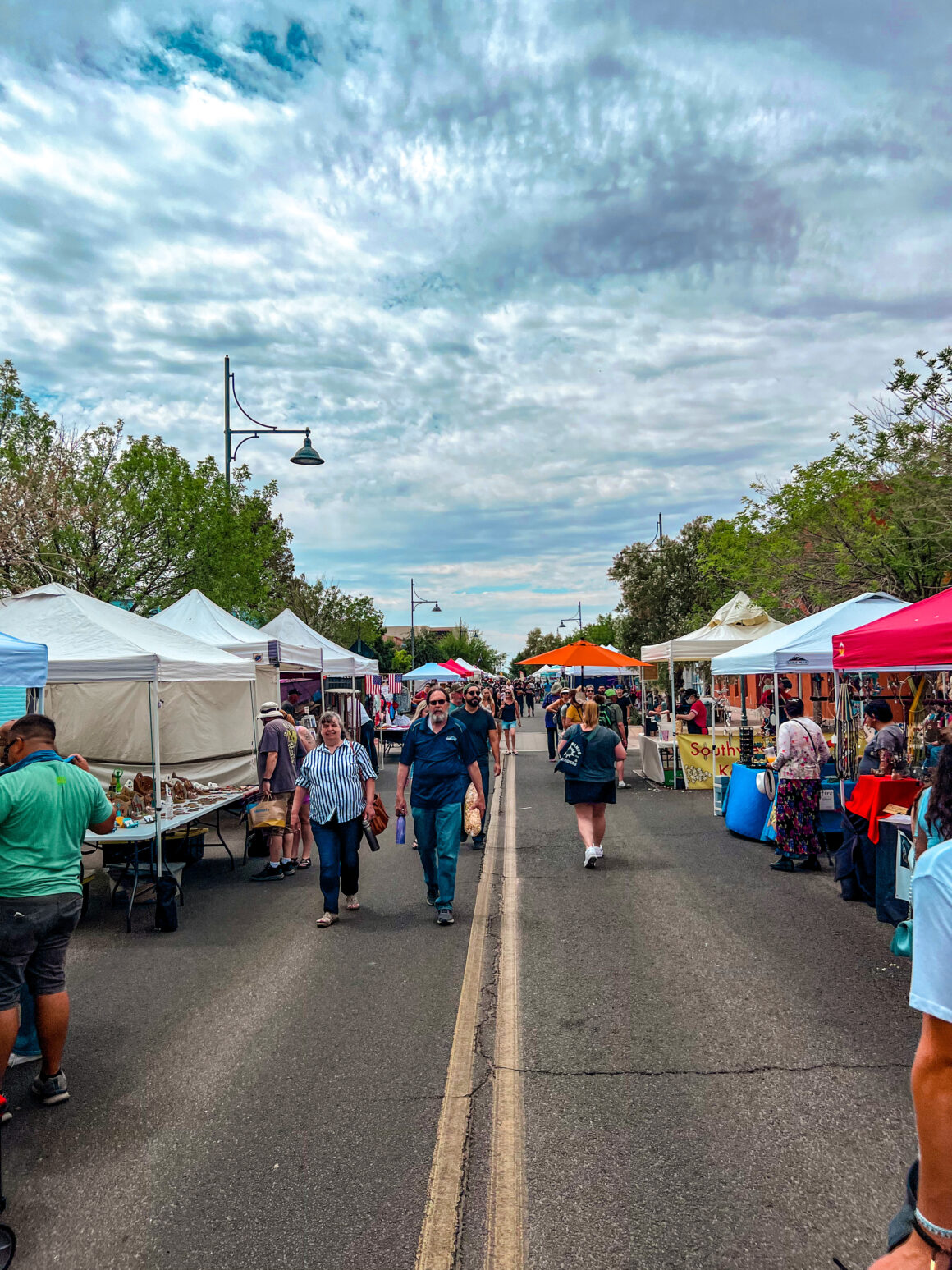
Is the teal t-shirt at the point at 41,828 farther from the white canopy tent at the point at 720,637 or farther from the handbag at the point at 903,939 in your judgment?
the white canopy tent at the point at 720,637

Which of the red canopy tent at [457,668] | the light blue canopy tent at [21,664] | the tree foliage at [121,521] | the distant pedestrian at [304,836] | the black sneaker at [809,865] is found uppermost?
the tree foliage at [121,521]

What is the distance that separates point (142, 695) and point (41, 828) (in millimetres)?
10806

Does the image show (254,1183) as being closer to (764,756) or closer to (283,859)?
(283,859)

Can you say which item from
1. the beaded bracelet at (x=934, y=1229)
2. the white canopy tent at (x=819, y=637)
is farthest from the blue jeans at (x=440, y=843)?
the white canopy tent at (x=819, y=637)

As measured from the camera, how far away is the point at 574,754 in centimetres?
900

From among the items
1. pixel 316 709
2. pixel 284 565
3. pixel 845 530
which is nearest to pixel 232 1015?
pixel 316 709

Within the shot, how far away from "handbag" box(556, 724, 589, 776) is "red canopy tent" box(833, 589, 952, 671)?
2.75 meters

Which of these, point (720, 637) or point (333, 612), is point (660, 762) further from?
point (333, 612)

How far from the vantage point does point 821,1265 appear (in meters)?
2.65

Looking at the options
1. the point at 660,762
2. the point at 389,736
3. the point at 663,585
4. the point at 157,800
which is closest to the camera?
the point at 157,800

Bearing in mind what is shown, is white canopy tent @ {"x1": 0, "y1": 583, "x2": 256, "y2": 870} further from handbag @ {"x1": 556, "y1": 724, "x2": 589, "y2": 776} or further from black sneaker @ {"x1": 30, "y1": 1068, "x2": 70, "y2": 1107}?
black sneaker @ {"x1": 30, "y1": 1068, "x2": 70, "y2": 1107}

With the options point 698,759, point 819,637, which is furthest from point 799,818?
point 698,759

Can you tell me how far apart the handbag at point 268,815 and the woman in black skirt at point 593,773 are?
3.13m

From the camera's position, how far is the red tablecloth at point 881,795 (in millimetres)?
7035
